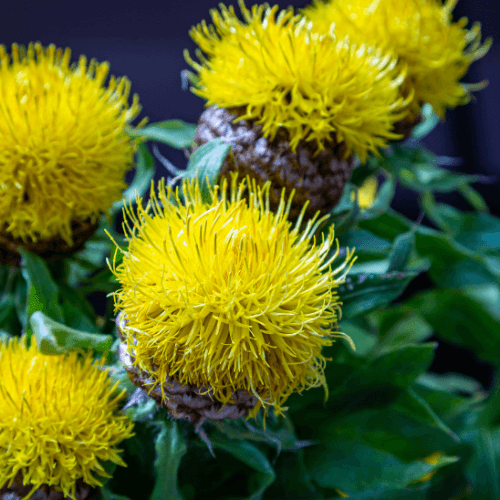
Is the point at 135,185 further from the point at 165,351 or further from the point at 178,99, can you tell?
the point at 178,99

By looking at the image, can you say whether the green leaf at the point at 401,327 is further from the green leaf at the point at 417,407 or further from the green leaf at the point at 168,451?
the green leaf at the point at 168,451

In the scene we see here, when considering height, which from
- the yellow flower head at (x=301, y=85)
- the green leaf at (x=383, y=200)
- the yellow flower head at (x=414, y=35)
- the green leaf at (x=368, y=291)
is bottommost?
the green leaf at (x=368, y=291)

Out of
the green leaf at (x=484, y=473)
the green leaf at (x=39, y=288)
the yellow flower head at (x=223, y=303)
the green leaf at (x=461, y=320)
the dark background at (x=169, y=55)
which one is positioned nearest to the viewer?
the yellow flower head at (x=223, y=303)

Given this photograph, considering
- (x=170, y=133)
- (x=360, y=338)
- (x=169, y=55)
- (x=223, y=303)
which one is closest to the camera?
(x=223, y=303)

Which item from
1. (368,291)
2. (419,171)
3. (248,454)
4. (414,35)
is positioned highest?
(414,35)

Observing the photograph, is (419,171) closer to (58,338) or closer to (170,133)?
(170,133)

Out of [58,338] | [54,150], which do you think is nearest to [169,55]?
[54,150]

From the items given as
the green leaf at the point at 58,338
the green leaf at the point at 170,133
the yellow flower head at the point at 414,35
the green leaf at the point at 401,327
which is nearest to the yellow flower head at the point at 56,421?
the green leaf at the point at 58,338
